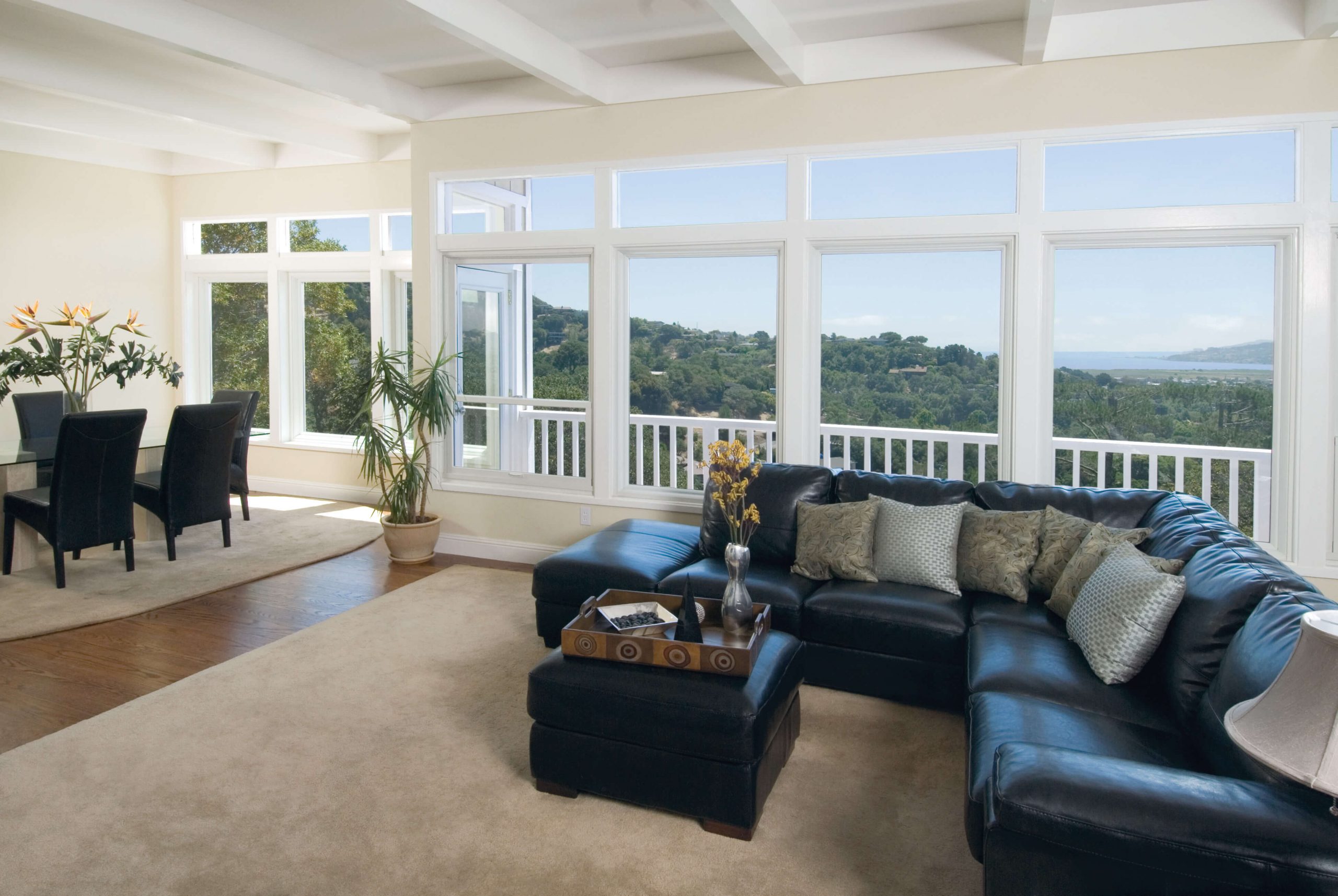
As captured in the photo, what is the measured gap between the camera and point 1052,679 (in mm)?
2787

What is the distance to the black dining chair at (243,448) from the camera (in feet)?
22.1

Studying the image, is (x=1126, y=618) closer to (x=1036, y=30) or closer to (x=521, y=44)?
(x=1036, y=30)

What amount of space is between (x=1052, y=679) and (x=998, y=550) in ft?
3.35

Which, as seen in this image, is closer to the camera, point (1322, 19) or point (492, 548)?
point (1322, 19)

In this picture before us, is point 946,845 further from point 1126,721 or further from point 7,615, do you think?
Result: point 7,615

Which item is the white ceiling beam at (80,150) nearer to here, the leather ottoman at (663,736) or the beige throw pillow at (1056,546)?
the leather ottoman at (663,736)

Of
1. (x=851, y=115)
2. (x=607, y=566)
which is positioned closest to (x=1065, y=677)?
(x=607, y=566)

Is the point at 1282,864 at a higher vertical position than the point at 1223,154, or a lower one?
lower

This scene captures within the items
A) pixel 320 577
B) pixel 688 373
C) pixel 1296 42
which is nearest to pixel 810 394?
pixel 688 373

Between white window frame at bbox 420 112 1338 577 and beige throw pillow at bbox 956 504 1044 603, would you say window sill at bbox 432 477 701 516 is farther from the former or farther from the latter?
beige throw pillow at bbox 956 504 1044 603

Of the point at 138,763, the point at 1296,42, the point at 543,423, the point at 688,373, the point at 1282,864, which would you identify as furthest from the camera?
the point at 543,423

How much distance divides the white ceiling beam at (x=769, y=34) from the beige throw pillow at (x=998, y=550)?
2364mm

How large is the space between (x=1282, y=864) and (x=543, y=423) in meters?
4.82

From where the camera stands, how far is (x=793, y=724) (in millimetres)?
3203
